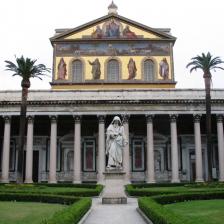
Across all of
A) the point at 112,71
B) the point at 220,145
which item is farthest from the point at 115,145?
the point at 112,71

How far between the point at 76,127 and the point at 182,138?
12.2 metres

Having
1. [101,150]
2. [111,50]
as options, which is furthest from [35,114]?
[111,50]

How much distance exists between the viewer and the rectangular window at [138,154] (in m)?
43.3

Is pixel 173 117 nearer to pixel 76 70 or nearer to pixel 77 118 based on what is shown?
pixel 77 118

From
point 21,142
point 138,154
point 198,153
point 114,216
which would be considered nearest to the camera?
point 114,216

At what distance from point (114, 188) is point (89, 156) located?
23.6m

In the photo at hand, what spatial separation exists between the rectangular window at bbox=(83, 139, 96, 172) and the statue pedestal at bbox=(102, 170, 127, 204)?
22.8m

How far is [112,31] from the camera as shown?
148 ft

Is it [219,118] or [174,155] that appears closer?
[174,155]

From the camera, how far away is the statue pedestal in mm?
20203

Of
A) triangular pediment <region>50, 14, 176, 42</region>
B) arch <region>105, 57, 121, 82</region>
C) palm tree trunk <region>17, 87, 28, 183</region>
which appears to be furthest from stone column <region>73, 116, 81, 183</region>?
triangular pediment <region>50, 14, 176, 42</region>

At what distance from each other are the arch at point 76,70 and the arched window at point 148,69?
6765 mm

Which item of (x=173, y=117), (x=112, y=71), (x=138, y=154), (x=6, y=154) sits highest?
(x=112, y=71)

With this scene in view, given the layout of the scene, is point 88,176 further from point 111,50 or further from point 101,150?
point 111,50
